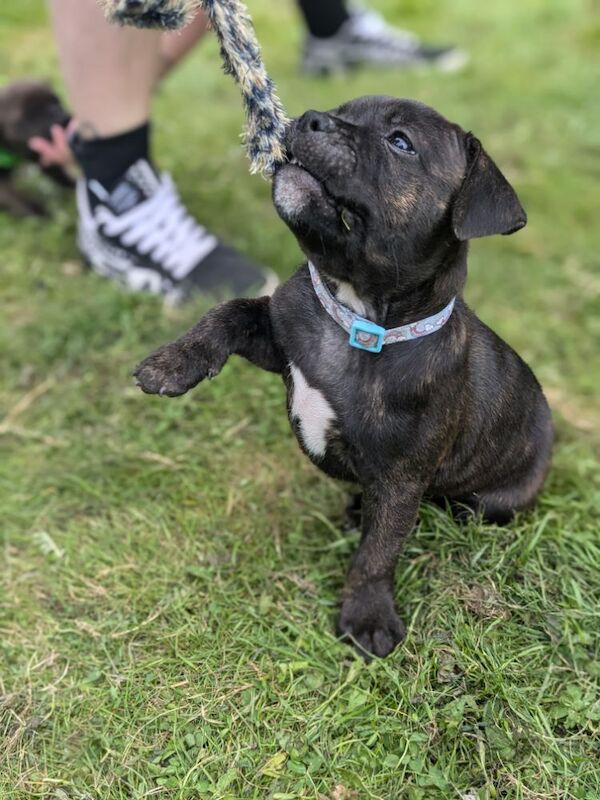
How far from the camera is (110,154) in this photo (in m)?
3.38

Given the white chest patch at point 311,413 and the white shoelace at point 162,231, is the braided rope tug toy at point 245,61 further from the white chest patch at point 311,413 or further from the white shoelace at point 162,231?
the white shoelace at point 162,231

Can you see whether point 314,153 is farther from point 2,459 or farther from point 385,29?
point 385,29

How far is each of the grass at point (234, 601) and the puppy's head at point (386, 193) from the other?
927mm

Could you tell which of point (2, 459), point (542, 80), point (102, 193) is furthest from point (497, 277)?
point (542, 80)

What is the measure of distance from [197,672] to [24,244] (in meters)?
2.57

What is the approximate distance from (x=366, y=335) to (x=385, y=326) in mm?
69

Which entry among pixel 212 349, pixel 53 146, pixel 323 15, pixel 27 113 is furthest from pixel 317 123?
pixel 323 15

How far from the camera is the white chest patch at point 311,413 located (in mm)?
2090

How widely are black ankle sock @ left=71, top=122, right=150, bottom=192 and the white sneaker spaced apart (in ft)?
0.10

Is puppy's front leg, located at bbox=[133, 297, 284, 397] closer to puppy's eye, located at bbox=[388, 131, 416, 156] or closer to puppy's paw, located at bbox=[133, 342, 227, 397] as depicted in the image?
puppy's paw, located at bbox=[133, 342, 227, 397]

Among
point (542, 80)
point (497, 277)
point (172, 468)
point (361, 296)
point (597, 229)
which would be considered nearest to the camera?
point (361, 296)

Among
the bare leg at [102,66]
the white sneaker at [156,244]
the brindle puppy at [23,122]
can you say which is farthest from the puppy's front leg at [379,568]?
the brindle puppy at [23,122]

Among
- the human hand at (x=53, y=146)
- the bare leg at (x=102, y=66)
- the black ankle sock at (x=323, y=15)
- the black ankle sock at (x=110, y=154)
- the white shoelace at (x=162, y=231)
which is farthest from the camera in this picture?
the black ankle sock at (x=323, y=15)

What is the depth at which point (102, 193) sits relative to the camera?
345 cm
